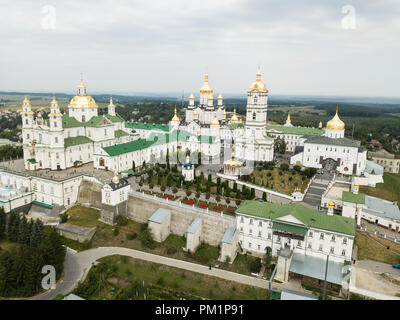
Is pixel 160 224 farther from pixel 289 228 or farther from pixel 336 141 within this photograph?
pixel 336 141

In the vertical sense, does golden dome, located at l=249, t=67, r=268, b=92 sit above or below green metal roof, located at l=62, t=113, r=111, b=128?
above

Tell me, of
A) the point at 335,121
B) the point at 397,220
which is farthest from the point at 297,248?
the point at 335,121

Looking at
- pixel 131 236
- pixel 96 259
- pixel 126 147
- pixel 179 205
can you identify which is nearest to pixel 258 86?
pixel 126 147

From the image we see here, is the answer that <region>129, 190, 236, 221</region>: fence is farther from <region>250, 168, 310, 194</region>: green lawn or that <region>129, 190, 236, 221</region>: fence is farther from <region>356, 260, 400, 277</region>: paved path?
<region>356, 260, 400, 277</region>: paved path

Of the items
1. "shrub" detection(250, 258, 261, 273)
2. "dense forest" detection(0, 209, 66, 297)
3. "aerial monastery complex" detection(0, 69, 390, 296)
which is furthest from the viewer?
"aerial monastery complex" detection(0, 69, 390, 296)

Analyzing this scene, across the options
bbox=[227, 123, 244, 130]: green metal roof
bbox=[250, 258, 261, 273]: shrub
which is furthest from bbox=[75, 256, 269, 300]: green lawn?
bbox=[227, 123, 244, 130]: green metal roof

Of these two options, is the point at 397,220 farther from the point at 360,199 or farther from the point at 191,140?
the point at 191,140
